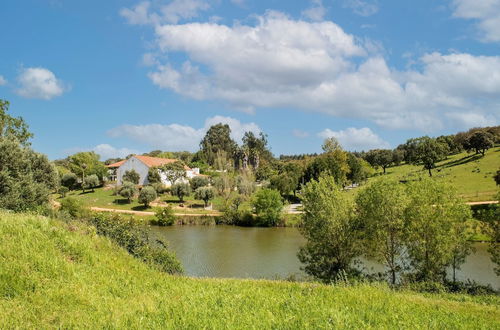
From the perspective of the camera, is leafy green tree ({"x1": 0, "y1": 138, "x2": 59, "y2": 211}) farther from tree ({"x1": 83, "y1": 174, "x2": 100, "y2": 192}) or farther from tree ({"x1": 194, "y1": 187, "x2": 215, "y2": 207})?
tree ({"x1": 83, "y1": 174, "x2": 100, "y2": 192})

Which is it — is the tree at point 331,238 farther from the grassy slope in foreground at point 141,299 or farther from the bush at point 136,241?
the grassy slope in foreground at point 141,299

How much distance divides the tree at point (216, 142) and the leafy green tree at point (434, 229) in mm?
103574

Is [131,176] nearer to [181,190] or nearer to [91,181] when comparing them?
[91,181]

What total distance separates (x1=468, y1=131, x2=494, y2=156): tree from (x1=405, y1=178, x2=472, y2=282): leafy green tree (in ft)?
235

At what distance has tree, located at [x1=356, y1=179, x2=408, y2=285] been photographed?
22359mm

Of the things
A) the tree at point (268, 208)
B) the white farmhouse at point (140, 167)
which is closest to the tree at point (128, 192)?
the white farmhouse at point (140, 167)

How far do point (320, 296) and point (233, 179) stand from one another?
7386 cm

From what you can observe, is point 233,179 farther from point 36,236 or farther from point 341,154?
point 36,236

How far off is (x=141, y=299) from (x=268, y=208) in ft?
169

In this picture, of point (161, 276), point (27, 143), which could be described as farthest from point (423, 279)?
point (27, 143)

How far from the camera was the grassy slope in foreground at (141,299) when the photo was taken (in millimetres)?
6406

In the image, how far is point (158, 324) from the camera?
20.0ft

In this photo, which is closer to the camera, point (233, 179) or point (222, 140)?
point (233, 179)

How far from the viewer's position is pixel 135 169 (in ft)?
299
